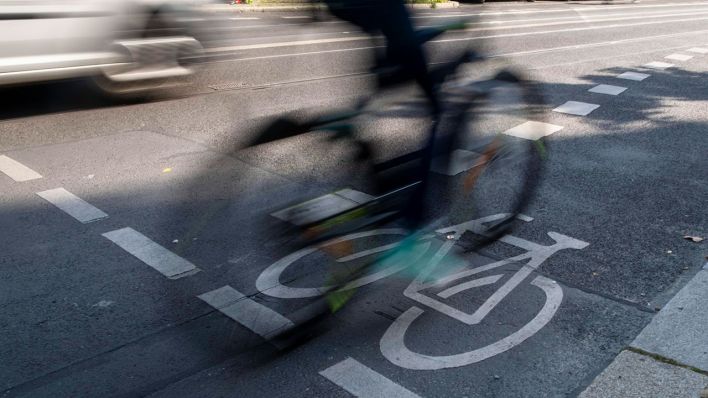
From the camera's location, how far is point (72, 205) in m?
5.12

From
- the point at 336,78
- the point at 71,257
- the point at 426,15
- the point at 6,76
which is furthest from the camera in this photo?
the point at 336,78

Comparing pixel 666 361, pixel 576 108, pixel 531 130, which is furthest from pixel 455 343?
pixel 576 108

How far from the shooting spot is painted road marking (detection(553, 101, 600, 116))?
839cm

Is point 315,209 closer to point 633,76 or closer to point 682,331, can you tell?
point 682,331

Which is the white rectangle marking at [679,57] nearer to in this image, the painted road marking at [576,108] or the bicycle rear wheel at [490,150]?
the painted road marking at [576,108]

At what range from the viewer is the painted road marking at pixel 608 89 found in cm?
957

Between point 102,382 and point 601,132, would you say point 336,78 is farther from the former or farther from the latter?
point 102,382

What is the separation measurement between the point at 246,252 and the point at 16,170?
2471 mm

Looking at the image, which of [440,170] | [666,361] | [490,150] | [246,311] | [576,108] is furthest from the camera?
[576,108]

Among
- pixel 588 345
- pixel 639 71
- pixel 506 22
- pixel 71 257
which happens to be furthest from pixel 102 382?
pixel 506 22

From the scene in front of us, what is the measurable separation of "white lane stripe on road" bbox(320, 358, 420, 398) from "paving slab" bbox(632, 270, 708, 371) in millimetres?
1187

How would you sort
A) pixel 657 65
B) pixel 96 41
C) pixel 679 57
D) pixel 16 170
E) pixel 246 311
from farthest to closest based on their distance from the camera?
pixel 679 57 < pixel 657 65 < pixel 96 41 < pixel 16 170 < pixel 246 311

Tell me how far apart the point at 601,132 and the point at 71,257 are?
5.27 meters

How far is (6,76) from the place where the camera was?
6500 mm
